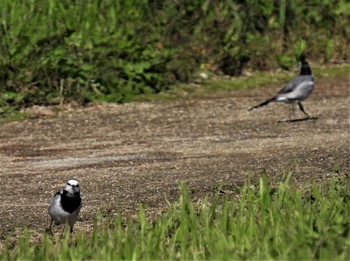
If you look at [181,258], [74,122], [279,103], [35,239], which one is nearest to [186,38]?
[279,103]

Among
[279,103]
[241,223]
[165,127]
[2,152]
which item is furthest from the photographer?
[279,103]

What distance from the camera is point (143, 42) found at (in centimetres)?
1419

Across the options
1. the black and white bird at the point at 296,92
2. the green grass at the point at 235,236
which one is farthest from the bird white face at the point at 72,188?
the black and white bird at the point at 296,92

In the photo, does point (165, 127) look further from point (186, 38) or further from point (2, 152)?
point (186, 38)

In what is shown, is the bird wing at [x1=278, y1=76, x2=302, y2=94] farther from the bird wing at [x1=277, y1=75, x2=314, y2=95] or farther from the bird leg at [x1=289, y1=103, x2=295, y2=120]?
the bird leg at [x1=289, y1=103, x2=295, y2=120]

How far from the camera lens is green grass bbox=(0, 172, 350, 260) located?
5.93m

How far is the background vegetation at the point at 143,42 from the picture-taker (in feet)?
43.2

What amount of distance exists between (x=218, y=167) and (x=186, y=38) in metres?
5.10

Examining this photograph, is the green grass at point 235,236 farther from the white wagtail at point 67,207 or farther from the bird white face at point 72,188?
the bird white face at point 72,188

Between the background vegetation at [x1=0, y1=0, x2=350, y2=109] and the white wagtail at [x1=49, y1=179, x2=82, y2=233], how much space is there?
510cm

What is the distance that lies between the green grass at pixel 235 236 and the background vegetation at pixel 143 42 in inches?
231

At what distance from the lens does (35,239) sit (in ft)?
24.6

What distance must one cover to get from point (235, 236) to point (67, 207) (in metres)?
1.52

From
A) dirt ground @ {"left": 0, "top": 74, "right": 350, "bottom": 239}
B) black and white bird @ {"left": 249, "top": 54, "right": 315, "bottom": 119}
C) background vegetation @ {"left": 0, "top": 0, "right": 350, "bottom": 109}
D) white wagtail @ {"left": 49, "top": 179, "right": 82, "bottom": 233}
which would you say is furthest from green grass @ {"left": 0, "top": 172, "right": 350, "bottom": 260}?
background vegetation @ {"left": 0, "top": 0, "right": 350, "bottom": 109}
